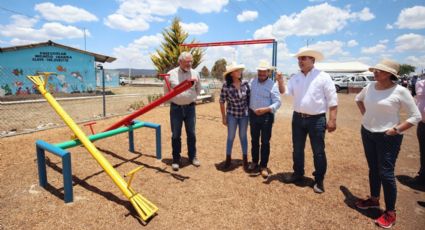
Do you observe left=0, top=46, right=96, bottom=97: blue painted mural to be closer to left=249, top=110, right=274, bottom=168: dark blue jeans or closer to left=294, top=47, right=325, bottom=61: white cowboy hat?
left=249, top=110, right=274, bottom=168: dark blue jeans

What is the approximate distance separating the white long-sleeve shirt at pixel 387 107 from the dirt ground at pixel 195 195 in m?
1.10

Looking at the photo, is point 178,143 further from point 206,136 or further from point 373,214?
point 373,214

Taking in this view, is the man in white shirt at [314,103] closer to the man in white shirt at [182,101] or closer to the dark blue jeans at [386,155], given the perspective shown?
the dark blue jeans at [386,155]

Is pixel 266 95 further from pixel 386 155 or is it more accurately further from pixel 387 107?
→ pixel 386 155

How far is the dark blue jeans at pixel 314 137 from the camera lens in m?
3.41

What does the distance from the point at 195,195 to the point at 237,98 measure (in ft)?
5.02

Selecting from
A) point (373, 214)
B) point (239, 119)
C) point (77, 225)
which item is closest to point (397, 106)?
point (373, 214)

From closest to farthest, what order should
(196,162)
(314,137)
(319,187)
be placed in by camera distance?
(314,137)
(319,187)
(196,162)

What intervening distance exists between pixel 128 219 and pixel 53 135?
4308 mm

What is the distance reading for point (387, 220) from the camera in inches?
114

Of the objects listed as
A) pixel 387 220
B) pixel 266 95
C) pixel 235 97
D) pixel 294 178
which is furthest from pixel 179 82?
pixel 387 220

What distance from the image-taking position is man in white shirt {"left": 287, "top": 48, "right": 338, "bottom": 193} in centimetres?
333

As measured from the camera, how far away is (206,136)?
22.4ft

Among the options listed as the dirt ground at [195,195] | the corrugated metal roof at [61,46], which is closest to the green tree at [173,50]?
the corrugated metal roof at [61,46]
